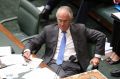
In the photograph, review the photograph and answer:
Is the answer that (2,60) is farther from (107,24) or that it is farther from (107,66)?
(107,24)

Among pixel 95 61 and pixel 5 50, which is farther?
pixel 95 61

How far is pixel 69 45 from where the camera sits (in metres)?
3.44

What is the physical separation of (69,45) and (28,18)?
2.23 ft

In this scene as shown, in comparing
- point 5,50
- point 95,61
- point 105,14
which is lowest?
point 95,61

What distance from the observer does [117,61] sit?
13.7 ft

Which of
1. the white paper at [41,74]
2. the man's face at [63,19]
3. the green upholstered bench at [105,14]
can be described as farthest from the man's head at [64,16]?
the green upholstered bench at [105,14]

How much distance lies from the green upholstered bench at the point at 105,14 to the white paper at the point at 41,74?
1.99 metres

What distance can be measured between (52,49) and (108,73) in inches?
39.7

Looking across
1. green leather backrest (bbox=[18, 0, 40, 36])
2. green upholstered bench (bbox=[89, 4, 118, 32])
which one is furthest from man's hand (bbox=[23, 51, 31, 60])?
green upholstered bench (bbox=[89, 4, 118, 32])

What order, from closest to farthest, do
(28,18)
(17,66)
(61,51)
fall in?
(17,66)
(61,51)
(28,18)

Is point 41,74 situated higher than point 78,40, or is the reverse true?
point 78,40

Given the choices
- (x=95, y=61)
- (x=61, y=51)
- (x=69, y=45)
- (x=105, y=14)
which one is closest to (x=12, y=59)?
(x=61, y=51)

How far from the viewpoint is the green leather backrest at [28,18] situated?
3682 millimetres

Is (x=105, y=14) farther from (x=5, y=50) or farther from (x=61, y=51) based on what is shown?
(x=5, y=50)
